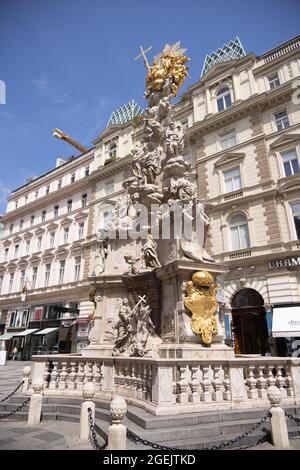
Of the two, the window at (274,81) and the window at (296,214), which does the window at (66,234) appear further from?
the window at (274,81)

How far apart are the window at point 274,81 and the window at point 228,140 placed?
14.4ft

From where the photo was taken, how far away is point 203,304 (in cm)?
688

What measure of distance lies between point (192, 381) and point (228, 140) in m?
22.6

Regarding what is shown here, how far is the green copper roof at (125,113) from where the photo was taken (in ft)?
121

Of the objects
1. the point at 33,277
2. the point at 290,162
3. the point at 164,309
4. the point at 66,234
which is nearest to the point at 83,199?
the point at 66,234

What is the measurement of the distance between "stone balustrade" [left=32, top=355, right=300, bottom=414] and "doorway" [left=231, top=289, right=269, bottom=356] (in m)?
13.8

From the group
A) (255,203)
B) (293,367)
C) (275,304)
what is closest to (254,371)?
(293,367)

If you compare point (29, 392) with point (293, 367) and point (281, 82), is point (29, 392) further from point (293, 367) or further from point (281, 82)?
point (281, 82)

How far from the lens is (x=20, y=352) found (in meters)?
30.2

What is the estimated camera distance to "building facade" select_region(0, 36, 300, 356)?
1925 cm

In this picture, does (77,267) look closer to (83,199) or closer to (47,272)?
(47,272)

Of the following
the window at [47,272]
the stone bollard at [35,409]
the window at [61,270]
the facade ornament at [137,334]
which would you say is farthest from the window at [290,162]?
the window at [47,272]

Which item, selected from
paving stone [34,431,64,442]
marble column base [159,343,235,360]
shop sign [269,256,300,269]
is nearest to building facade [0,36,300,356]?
shop sign [269,256,300,269]

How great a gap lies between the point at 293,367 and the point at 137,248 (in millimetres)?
5611
